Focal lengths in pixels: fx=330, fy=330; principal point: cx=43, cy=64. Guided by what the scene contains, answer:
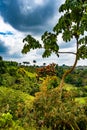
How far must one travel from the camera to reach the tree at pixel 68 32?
54.9 ft

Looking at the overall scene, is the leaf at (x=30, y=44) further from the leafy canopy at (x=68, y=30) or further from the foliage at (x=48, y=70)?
the foliage at (x=48, y=70)

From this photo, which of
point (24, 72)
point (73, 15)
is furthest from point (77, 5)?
point (24, 72)

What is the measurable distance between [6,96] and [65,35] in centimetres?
5495

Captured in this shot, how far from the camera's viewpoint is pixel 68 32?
57.2 feet

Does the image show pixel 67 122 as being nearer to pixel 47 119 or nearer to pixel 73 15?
pixel 47 119

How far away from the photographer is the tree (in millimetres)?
16737

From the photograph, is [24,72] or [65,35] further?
[24,72]

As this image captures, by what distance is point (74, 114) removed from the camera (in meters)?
17.0

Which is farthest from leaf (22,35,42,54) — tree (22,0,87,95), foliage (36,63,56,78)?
foliage (36,63,56,78)

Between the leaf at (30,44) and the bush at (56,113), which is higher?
the leaf at (30,44)

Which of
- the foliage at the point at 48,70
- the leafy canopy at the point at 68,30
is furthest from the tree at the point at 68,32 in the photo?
the foliage at the point at 48,70

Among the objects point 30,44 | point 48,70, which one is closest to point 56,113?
point 30,44

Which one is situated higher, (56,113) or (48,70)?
(48,70)

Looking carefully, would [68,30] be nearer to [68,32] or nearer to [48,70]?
[68,32]
